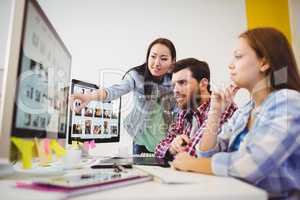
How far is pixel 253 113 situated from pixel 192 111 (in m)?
0.78

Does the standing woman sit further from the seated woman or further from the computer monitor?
the computer monitor

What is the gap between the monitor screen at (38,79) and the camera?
0.68m

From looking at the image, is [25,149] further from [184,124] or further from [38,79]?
[184,124]

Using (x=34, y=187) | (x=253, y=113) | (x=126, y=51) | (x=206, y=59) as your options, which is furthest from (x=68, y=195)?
(x=206, y=59)

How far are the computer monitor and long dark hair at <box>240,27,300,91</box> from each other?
0.87 metres

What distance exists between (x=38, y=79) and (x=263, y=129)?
757 millimetres

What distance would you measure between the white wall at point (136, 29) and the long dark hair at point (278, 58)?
3.31ft

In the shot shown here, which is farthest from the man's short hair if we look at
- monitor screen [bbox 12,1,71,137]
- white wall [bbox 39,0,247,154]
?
monitor screen [bbox 12,1,71,137]

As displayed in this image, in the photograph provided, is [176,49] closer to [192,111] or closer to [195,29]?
[195,29]

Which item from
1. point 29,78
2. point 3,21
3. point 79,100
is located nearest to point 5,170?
point 29,78

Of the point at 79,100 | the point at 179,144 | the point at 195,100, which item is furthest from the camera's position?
the point at 195,100

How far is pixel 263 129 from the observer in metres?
0.70

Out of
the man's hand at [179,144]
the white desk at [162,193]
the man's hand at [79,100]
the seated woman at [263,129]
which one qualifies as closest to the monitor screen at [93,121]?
the man's hand at [79,100]

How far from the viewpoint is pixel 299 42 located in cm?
195
